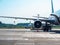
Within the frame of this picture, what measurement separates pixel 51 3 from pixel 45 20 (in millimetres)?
9108

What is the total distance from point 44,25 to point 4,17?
9.00 meters

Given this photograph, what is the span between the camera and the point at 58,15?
37.7m

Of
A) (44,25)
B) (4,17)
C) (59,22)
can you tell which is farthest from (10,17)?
(59,22)

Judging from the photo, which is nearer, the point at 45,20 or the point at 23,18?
the point at 45,20

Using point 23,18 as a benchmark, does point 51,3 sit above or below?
above

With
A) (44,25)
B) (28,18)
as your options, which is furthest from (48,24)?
(28,18)

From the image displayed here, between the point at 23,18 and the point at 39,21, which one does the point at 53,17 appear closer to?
the point at 39,21

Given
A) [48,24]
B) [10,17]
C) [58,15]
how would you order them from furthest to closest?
[10,17] < [48,24] < [58,15]

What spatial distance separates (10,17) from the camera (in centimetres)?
4656

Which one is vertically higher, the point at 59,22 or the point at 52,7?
the point at 52,7

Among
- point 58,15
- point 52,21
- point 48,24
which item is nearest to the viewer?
point 58,15

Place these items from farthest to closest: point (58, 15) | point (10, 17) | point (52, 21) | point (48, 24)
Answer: point (10, 17) < point (48, 24) < point (52, 21) < point (58, 15)

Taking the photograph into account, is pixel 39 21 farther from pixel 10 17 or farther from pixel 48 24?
pixel 10 17

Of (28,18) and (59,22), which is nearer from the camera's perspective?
(59,22)
